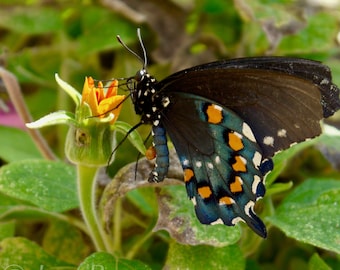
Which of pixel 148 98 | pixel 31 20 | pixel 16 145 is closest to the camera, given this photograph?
pixel 148 98

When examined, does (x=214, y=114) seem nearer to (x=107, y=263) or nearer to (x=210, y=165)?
(x=210, y=165)

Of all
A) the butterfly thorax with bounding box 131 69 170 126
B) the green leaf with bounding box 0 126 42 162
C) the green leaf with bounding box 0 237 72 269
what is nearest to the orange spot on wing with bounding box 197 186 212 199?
the butterfly thorax with bounding box 131 69 170 126

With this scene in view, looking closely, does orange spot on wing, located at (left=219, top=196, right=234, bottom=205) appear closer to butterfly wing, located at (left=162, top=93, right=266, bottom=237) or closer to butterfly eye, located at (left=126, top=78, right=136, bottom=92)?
butterfly wing, located at (left=162, top=93, right=266, bottom=237)

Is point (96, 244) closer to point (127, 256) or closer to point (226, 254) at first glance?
point (127, 256)

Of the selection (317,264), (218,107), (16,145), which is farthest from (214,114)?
(16,145)

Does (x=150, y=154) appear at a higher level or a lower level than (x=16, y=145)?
higher

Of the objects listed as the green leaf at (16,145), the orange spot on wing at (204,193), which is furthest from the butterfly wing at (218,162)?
the green leaf at (16,145)
